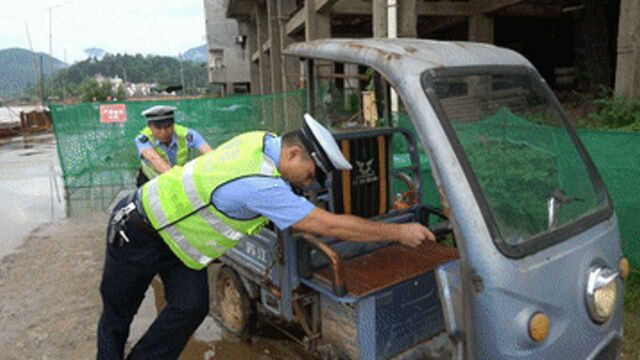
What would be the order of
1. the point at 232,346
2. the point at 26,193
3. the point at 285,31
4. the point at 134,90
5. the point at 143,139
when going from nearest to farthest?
the point at 232,346
the point at 143,139
the point at 26,193
the point at 285,31
the point at 134,90

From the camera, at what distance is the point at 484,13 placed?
42.9ft

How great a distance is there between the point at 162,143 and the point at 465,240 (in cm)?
338

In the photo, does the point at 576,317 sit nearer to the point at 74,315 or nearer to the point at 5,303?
the point at 74,315

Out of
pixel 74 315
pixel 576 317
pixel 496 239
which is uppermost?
pixel 496 239

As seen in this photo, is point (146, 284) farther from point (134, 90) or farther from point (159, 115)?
point (134, 90)

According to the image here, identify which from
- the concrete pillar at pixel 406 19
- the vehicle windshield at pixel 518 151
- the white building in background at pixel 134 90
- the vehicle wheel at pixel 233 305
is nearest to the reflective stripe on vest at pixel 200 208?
the vehicle windshield at pixel 518 151

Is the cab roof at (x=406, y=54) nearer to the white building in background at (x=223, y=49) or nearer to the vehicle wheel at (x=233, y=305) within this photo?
the vehicle wheel at (x=233, y=305)

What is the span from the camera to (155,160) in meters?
4.09

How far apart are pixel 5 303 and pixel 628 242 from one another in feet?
18.2

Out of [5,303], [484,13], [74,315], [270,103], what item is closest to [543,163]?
[74,315]

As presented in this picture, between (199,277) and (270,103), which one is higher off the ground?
(270,103)

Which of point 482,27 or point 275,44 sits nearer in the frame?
point 482,27

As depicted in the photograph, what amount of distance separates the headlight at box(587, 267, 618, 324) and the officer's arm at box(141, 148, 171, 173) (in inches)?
124

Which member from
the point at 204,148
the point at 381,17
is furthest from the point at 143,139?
the point at 381,17
